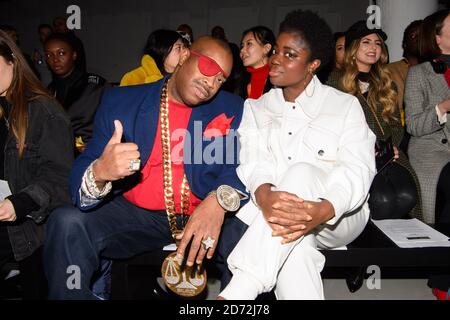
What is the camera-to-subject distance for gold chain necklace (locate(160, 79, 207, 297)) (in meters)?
1.93

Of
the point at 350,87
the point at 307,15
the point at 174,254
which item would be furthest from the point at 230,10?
the point at 174,254

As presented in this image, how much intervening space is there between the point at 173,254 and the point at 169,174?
39cm

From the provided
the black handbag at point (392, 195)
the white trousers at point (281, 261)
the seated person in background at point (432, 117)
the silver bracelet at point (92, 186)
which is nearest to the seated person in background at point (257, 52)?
the seated person in background at point (432, 117)

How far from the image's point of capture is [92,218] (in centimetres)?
179

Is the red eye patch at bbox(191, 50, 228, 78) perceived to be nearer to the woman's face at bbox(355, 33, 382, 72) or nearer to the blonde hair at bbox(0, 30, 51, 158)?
the blonde hair at bbox(0, 30, 51, 158)

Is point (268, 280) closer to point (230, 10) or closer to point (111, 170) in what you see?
point (111, 170)

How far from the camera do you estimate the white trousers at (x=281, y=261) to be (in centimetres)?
155

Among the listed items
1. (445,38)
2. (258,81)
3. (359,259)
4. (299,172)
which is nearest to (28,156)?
(299,172)

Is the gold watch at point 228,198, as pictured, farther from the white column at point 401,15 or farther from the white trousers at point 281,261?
the white column at point 401,15

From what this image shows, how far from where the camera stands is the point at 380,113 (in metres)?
2.92

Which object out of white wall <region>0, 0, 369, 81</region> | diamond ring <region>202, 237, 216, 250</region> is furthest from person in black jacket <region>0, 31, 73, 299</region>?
white wall <region>0, 0, 369, 81</region>

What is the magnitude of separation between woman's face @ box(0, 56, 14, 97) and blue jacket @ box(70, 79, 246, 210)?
0.47 metres
